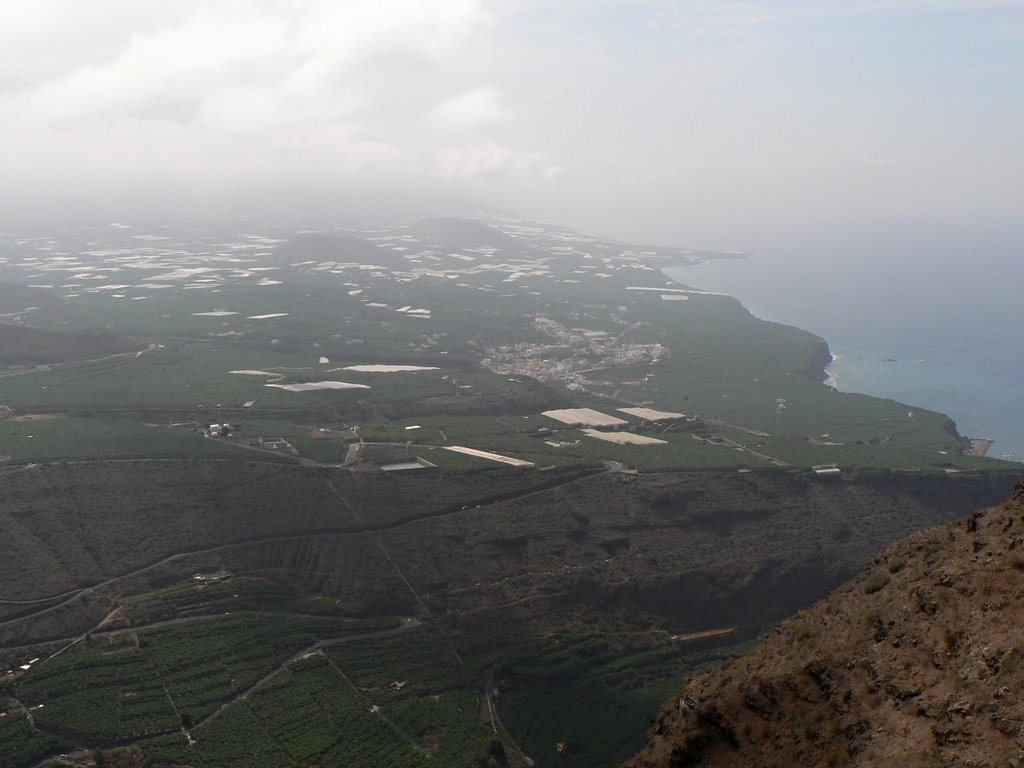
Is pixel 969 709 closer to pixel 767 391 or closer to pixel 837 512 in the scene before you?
pixel 837 512

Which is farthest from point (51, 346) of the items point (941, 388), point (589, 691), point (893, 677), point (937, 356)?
point (937, 356)

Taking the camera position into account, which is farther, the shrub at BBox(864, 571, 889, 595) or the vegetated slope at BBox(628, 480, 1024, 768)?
the shrub at BBox(864, 571, 889, 595)

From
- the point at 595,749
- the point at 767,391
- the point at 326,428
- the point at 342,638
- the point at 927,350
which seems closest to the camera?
the point at 595,749

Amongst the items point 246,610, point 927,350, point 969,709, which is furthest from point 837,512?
point 927,350

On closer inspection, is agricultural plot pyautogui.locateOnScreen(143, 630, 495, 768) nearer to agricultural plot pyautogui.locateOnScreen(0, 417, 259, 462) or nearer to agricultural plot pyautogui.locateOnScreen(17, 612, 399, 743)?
agricultural plot pyautogui.locateOnScreen(17, 612, 399, 743)

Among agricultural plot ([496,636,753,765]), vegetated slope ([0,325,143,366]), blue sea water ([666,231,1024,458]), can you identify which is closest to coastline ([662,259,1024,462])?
blue sea water ([666,231,1024,458])

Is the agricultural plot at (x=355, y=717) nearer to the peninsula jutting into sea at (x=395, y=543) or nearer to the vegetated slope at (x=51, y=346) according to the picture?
the peninsula jutting into sea at (x=395, y=543)

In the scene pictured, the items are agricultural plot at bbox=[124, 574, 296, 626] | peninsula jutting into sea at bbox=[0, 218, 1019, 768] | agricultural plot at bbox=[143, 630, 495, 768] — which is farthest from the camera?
agricultural plot at bbox=[124, 574, 296, 626]
